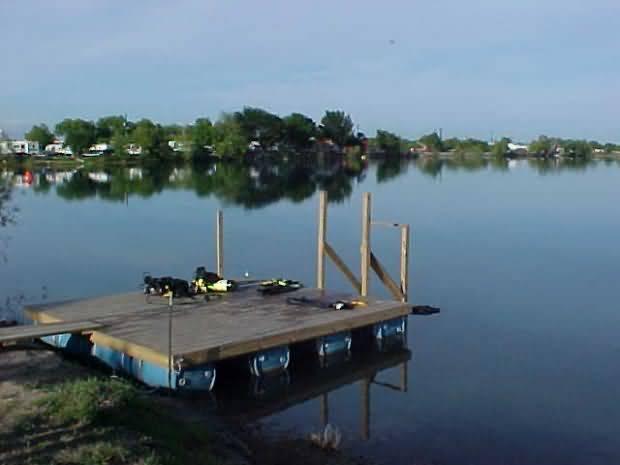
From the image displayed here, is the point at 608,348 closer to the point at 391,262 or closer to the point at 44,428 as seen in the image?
the point at 391,262

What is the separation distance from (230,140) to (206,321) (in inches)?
3789

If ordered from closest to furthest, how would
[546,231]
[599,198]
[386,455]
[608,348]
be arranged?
[386,455], [608,348], [546,231], [599,198]

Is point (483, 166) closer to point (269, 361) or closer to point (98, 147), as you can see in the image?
point (98, 147)

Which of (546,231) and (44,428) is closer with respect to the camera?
(44,428)

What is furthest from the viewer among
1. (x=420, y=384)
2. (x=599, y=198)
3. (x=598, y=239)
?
(x=599, y=198)

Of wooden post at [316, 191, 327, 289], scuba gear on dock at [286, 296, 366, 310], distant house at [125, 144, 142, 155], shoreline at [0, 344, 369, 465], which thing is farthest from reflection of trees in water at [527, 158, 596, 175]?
shoreline at [0, 344, 369, 465]

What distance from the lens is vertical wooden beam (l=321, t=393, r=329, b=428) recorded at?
34.9ft

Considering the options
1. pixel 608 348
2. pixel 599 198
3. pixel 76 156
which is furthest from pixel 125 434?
pixel 76 156

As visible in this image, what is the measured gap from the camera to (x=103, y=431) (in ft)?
22.2

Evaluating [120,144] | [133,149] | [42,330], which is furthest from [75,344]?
[133,149]

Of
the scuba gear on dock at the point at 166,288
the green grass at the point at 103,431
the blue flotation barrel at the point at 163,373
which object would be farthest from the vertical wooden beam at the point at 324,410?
the scuba gear on dock at the point at 166,288

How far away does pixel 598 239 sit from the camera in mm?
30828

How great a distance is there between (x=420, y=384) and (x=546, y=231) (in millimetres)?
22893

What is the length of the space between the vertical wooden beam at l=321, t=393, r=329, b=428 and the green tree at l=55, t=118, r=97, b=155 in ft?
337
